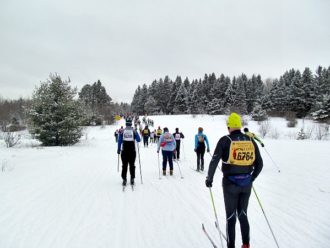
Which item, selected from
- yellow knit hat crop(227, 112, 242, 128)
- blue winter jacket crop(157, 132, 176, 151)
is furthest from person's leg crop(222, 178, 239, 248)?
blue winter jacket crop(157, 132, 176, 151)

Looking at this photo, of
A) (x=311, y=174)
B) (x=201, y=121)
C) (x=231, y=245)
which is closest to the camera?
(x=231, y=245)

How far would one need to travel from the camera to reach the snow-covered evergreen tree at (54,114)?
20.4 m

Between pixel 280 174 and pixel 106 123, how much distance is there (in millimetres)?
51516

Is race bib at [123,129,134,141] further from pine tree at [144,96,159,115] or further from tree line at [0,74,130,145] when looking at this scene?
pine tree at [144,96,159,115]

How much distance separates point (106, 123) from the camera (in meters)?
57.7

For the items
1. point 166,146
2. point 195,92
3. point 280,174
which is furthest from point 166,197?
point 195,92

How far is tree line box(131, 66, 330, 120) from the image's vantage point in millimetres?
48500

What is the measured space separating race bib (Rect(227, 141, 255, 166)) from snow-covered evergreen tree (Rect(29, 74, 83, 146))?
19.3m

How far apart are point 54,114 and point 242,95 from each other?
163 feet

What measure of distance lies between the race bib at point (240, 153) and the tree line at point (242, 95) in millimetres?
40583

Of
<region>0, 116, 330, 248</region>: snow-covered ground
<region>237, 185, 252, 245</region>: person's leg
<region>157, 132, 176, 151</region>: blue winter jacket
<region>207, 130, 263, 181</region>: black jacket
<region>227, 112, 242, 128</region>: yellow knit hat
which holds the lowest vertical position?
<region>0, 116, 330, 248</region>: snow-covered ground

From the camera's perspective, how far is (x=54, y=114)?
67.3 ft

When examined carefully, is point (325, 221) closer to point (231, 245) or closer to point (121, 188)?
point (231, 245)

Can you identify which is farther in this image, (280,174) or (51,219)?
(280,174)
